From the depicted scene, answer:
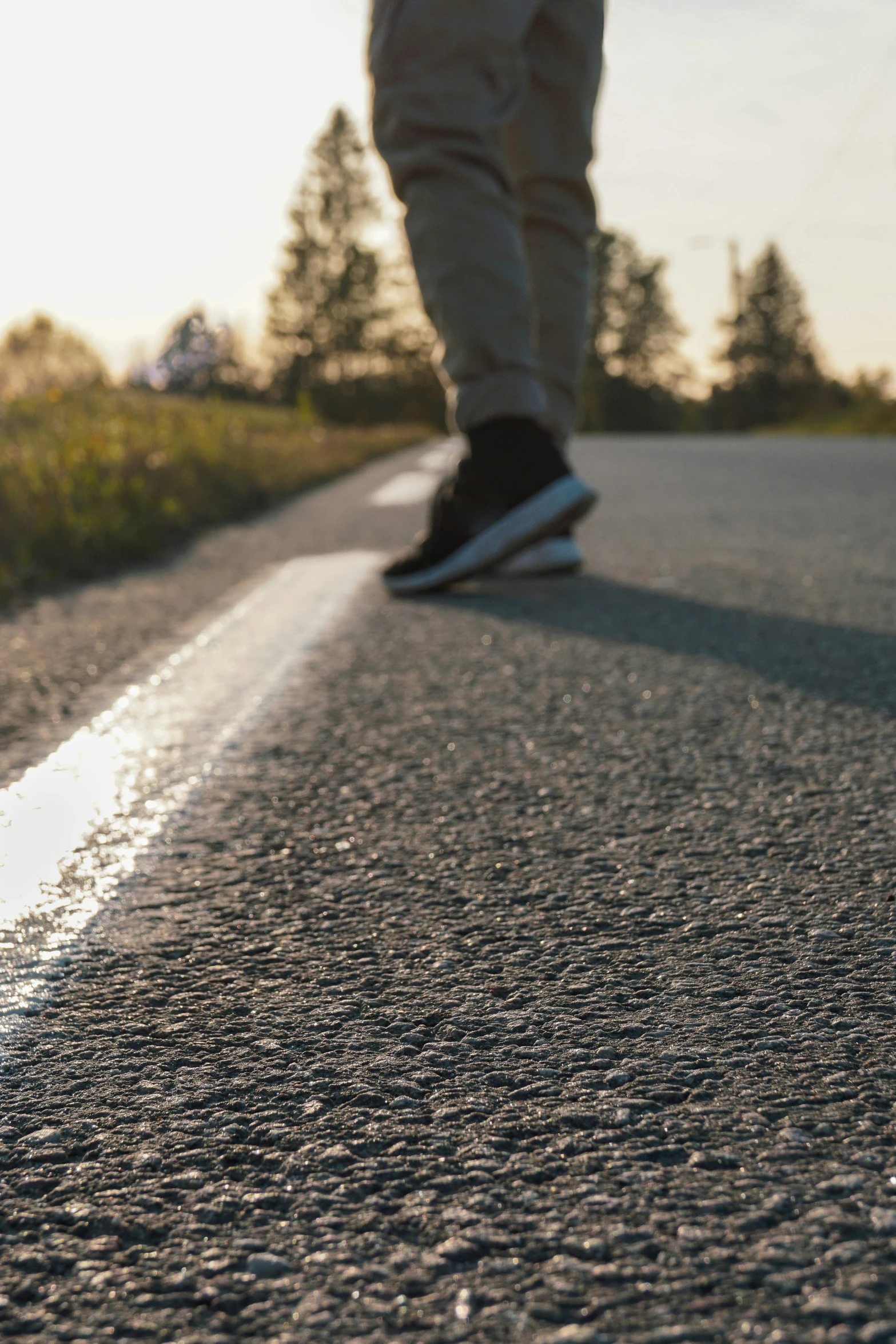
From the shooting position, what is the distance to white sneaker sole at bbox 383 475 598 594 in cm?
328

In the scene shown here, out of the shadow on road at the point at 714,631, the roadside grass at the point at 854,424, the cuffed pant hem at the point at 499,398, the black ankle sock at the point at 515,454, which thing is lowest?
the shadow on road at the point at 714,631

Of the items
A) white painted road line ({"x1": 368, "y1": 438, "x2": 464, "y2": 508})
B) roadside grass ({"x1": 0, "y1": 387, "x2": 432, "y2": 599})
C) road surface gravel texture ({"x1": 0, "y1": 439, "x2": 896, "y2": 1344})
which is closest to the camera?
road surface gravel texture ({"x1": 0, "y1": 439, "x2": 896, "y2": 1344})

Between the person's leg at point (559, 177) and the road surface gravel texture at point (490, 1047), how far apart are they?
5.80 ft

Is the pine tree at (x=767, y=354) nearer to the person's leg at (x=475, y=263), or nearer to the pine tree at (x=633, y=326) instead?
the pine tree at (x=633, y=326)

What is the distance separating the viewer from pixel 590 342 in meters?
41.4

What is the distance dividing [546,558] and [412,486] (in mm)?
4919

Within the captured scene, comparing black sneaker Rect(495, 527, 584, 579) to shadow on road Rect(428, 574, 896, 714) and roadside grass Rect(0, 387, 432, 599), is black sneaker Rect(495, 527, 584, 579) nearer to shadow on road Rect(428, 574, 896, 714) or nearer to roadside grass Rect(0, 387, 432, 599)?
shadow on road Rect(428, 574, 896, 714)

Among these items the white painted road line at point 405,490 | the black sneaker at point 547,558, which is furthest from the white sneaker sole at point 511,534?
the white painted road line at point 405,490

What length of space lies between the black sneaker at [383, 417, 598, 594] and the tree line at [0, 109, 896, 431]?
1167 inches

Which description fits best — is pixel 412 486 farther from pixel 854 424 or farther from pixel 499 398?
pixel 854 424

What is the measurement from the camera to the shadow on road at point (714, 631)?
228 centimetres

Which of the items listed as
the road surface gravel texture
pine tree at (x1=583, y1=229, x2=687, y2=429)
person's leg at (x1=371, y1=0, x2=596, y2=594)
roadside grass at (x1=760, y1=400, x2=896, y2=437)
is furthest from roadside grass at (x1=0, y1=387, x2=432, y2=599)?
pine tree at (x1=583, y1=229, x2=687, y2=429)

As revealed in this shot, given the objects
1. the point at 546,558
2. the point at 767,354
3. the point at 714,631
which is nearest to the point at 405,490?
the point at 546,558

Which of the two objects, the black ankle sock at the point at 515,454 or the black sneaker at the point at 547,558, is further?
the black sneaker at the point at 547,558
